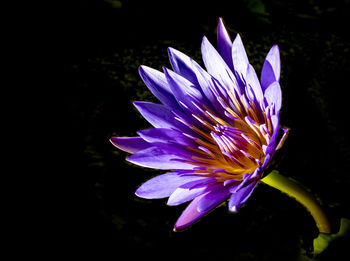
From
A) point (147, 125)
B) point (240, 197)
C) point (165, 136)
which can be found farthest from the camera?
point (147, 125)

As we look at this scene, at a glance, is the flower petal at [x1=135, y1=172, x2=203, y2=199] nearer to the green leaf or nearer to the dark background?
the dark background

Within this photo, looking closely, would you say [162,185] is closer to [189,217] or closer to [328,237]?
[189,217]

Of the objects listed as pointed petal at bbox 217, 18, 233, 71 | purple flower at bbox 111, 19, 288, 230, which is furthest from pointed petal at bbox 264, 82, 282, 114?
pointed petal at bbox 217, 18, 233, 71

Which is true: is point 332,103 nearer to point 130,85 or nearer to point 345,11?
point 345,11

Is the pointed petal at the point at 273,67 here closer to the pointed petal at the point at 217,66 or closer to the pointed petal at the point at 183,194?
the pointed petal at the point at 217,66

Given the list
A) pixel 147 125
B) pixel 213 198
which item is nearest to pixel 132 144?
pixel 213 198

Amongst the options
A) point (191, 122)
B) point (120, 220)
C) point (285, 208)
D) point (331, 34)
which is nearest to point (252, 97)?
point (191, 122)
